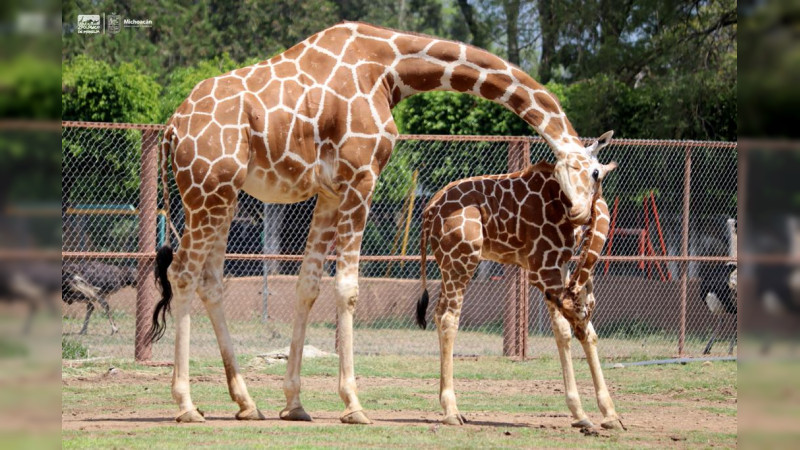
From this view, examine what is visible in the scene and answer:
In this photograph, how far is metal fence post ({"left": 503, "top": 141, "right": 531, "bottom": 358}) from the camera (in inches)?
463

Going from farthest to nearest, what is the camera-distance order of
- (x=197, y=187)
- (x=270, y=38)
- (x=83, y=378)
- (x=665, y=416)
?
(x=270, y=38) → (x=83, y=378) → (x=665, y=416) → (x=197, y=187)

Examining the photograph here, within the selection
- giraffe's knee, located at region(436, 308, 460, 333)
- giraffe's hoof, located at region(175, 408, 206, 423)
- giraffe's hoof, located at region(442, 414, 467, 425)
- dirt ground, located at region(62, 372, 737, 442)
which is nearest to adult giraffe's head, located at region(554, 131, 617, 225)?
giraffe's knee, located at region(436, 308, 460, 333)

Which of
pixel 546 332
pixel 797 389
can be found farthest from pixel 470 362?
pixel 797 389

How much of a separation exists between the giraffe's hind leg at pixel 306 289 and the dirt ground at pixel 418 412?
19 cm

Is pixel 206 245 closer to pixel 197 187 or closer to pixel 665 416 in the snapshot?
pixel 197 187

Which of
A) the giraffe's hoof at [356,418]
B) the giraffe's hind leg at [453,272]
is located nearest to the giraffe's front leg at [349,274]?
the giraffe's hoof at [356,418]

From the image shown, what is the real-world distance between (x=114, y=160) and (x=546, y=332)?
674 cm

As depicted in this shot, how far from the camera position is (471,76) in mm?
7648

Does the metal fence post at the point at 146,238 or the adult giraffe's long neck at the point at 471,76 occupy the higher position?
the adult giraffe's long neck at the point at 471,76

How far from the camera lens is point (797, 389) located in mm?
1453

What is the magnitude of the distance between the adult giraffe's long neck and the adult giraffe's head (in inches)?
11.6

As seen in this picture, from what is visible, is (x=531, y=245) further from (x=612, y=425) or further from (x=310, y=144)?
(x=310, y=144)

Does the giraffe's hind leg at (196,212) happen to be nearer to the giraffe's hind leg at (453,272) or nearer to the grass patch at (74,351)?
the giraffe's hind leg at (453,272)

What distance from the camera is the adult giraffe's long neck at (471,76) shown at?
299 inches
